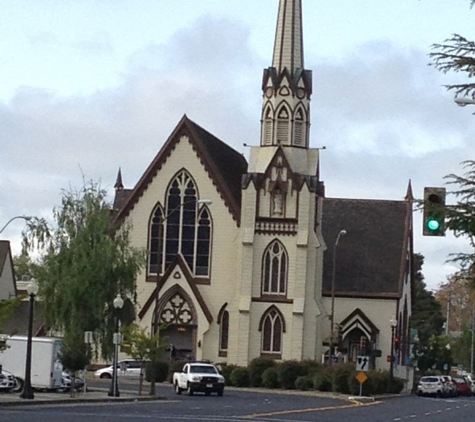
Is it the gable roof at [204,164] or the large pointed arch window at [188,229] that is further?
the large pointed arch window at [188,229]

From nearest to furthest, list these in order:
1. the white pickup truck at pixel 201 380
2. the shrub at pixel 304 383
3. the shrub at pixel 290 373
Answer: the white pickup truck at pixel 201 380 < the shrub at pixel 304 383 < the shrub at pixel 290 373

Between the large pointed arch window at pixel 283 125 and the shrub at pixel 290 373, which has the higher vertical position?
the large pointed arch window at pixel 283 125

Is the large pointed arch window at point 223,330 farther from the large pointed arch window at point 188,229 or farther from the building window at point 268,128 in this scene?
the building window at point 268,128

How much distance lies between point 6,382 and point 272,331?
3371cm

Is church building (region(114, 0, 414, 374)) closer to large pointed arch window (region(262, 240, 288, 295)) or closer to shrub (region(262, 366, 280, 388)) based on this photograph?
large pointed arch window (region(262, 240, 288, 295))

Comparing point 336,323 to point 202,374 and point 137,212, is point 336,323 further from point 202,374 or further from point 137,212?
point 202,374

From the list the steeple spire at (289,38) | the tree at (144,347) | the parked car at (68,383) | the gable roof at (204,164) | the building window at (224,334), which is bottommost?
the parked car at (68,383)

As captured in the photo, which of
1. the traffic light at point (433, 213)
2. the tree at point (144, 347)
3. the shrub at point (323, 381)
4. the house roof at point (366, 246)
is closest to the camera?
the traffic light at point (433, 213)

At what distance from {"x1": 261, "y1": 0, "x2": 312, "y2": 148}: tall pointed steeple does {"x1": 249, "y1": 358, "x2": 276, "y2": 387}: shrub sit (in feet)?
46.6

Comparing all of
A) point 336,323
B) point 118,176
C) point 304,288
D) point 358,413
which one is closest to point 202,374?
point 358,413

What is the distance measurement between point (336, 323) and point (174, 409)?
44499 mm

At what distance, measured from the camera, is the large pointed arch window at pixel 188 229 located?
81438 millimetres

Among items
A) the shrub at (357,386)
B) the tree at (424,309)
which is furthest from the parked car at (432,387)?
the tree at (424,309)

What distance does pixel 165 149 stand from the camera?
8150 centimetres
